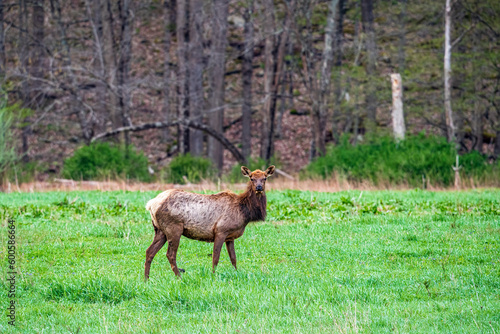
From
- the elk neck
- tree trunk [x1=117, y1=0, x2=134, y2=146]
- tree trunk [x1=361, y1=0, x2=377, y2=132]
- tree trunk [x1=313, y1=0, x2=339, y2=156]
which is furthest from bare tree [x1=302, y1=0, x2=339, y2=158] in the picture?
the elk neck

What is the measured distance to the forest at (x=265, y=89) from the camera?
26406 millimetres

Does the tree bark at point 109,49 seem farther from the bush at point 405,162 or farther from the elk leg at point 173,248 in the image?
the elk leg at point 173,248

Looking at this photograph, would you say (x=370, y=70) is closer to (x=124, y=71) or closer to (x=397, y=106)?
(x=397, y=106)

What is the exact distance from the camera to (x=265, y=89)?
31219mm

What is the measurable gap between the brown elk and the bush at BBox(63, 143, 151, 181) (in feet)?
55.3

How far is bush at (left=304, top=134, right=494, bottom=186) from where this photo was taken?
875 inches

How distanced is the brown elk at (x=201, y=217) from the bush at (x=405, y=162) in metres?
13.9

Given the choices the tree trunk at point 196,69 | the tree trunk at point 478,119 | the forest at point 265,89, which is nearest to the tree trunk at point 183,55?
the forest at point 265,89

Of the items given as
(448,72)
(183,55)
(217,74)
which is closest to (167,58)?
(183,55)

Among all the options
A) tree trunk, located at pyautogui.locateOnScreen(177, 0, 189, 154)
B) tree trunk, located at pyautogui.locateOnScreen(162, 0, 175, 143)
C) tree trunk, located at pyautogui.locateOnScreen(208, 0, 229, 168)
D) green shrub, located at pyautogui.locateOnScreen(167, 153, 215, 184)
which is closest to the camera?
green shrub, located at pyautogui.locateOnScreen(167, 153, 215, 184)

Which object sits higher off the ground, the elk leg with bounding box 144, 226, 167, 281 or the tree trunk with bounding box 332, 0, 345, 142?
the tree trunk with bounding box 332, 0, 345, 142

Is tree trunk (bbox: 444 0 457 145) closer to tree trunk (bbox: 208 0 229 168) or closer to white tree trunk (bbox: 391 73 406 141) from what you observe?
white tree trunk (bbox: 391 73 406 141)

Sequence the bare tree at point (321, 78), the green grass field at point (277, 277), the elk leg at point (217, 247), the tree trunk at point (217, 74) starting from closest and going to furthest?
the green grass field at point (277, 277), the elk leg at point (217, 247), the bare tree at point (321, 78), the tree trunk at point (217, 74)

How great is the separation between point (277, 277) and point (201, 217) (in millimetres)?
1330
